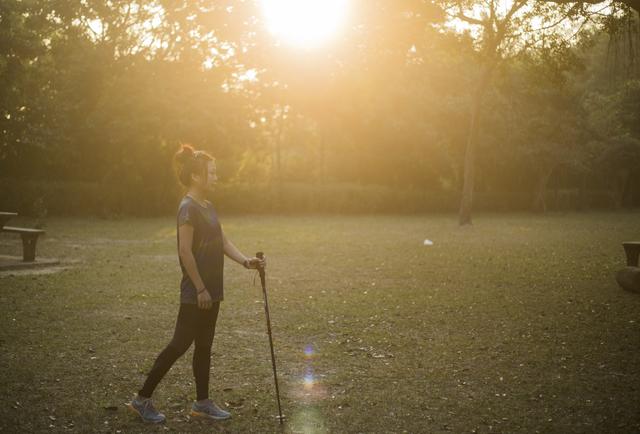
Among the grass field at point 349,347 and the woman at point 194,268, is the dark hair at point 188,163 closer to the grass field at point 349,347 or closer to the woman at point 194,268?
the woman at point 194,268

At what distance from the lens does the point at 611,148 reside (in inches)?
1875

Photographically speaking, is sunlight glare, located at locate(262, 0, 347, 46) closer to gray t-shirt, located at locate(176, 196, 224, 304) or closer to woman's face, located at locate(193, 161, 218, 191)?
woman's face, located at locate(193, 161, 218, 191)

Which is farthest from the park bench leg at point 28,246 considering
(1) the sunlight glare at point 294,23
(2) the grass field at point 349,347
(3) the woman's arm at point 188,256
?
(1) the sunlight glare at point 294,23

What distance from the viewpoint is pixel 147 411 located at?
5055 mm

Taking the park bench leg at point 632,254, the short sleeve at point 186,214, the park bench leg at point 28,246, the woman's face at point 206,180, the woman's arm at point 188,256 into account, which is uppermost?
the woman's face at point 206,180

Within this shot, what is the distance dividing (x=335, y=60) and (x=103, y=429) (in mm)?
37552

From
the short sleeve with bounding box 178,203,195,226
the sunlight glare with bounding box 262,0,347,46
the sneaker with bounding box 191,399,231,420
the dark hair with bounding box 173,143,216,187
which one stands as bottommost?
the sneaker with bounding box 191,399,231,420

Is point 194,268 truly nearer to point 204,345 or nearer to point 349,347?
point 204,345

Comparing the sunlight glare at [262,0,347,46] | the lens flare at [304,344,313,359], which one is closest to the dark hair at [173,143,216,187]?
the lens flare at [304,344,313,359]

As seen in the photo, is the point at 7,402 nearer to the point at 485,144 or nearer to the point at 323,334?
the point at 323,334

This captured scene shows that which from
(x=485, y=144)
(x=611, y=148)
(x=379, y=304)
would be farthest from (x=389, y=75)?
(x=379, y=304)

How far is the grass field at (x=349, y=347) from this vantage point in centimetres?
529

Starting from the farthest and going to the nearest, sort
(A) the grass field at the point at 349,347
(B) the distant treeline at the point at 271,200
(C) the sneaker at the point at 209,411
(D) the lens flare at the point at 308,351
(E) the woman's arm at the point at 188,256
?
(B) the distant treeline at the point at 271,200 < (D) the lens flare at the point at 308,351 < (A) the grass field at the point at 349,347 < (C) the sneaker at the point at 209,411 < (E) the woman's arm at the point at 188,256

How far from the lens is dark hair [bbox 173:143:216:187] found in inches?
195
